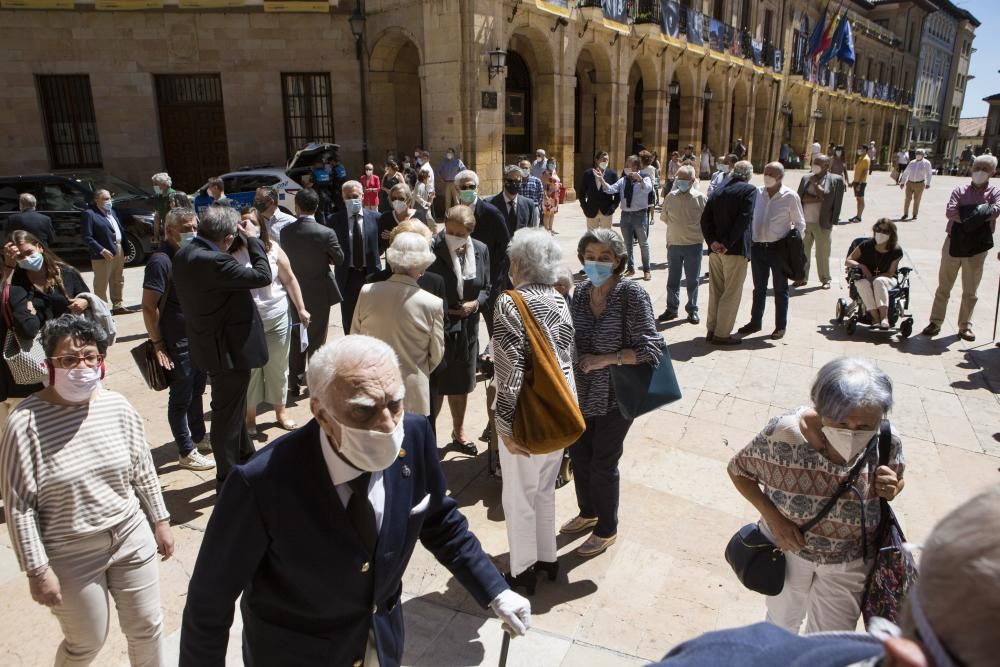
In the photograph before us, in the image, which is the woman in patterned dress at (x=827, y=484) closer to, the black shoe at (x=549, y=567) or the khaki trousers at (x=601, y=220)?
the black shoe at (x=549, y=567)

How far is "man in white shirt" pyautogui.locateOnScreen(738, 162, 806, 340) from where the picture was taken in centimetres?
742

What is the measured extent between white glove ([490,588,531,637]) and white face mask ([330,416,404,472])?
633 mm

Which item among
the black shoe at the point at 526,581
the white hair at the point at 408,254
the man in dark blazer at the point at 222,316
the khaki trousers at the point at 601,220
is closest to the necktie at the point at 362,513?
the black shoe at the point at 526,581

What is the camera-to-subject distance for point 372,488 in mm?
2018

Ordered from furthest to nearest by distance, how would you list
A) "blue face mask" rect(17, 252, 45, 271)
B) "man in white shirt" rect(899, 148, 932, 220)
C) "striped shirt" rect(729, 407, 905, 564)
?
"man in white shirt" rect(899, 148, 932, 220) → "blue face mask" rect(17, 252, 45, 271) → "striped shirt" rect(729, 407, 905, 564)

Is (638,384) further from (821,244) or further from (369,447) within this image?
(821,244)

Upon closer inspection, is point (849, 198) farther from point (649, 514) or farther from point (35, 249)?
point (35, 249)

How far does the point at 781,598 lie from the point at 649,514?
5.39 ft

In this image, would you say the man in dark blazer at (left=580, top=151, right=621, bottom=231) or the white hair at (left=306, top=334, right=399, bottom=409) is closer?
the white hair at (left=306, top=334, right=399, bottom=409)

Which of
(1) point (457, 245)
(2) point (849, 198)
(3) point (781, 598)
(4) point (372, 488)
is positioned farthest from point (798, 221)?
(2) point (849, 198)

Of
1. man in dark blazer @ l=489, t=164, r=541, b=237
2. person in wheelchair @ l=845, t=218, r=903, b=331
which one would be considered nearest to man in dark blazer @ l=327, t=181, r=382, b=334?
man in dark blazer @ l=489, t=164, r=541, b=237

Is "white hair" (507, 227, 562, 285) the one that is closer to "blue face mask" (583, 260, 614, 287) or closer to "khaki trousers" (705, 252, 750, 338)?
"blue face mask" (583, 260, 614, 287)

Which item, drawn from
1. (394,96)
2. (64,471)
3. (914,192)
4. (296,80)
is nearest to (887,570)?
(64,471)

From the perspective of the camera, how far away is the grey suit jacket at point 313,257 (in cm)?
591
